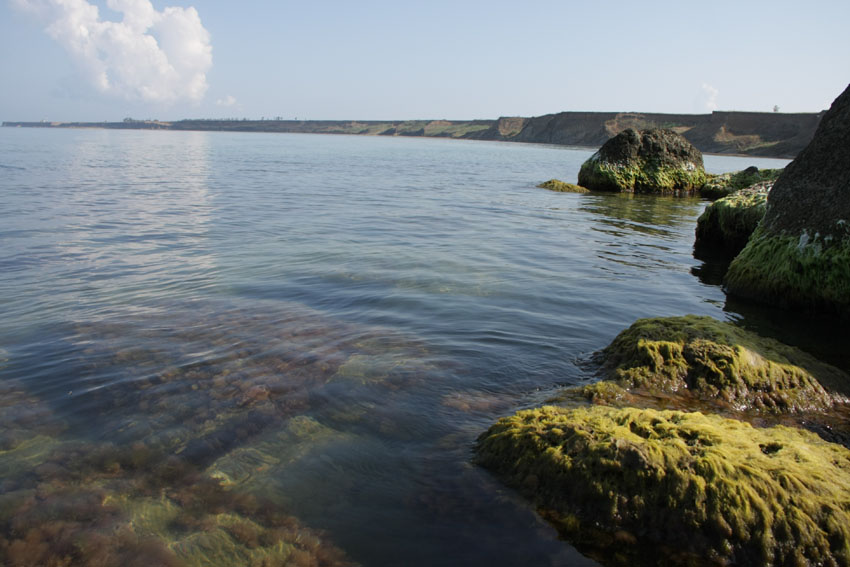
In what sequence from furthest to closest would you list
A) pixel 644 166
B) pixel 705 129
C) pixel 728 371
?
pixel 705 129, pixel 644 166, pixel 728 371

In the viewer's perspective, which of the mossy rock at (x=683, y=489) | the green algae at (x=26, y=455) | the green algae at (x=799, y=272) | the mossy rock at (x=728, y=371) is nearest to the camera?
the mossy rock at (x=683, y=489)

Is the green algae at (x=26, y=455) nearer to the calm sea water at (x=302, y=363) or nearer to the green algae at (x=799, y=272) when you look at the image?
the calm sea water at (x=302, y=363)

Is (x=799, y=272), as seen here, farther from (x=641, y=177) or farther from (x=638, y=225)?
(x=641, y=177)

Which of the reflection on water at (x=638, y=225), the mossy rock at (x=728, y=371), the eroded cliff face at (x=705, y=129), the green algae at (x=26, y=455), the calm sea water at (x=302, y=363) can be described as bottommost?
the reflection on water at (x=638, y=225)

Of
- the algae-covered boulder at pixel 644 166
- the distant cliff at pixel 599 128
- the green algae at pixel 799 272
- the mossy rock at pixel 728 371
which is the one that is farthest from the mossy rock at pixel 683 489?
the distant cliff at pixel 599 128

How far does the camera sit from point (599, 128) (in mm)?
100438

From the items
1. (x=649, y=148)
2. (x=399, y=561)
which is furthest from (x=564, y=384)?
(x=649, y=148)

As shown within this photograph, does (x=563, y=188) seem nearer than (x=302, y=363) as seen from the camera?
No

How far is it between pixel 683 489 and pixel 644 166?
71.9ft

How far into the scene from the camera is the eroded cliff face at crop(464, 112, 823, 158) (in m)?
70.4

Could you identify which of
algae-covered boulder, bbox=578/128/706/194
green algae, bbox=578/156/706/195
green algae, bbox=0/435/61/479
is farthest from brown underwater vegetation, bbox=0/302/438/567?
algae-covered boulder, bbox=578/128/706/194

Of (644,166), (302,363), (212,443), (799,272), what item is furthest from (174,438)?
(644,166)

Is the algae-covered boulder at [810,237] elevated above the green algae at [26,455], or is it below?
above

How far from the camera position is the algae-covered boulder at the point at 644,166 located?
73.1ft
